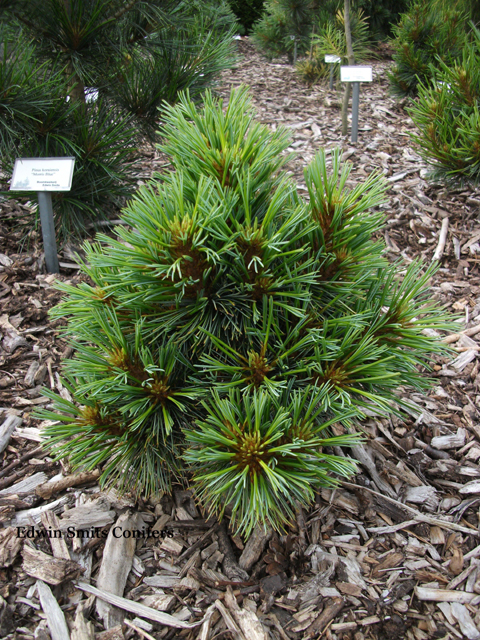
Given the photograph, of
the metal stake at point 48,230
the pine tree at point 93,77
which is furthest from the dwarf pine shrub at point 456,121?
the metal stake at point 48,230

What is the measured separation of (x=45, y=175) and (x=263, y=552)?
2.12 meters

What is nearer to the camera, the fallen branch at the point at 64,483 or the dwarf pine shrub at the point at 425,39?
the fallen branch at the point at 64,483

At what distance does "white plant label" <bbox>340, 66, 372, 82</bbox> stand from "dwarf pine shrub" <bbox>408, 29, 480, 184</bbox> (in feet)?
3.97

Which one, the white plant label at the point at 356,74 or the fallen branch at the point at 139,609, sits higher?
the white plant label at the point at 356,74

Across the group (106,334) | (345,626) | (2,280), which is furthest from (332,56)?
(345,626)

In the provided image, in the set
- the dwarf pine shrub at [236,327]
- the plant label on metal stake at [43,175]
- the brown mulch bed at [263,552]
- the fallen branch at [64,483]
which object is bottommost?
the brown mulch bed at [263,552]

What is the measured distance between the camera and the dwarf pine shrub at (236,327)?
111 centimetres

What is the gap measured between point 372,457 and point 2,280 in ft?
7.14

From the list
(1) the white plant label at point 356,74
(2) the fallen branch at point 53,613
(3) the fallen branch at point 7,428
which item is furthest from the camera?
(1) the white plant label at point 356,74

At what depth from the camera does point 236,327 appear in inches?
47.6

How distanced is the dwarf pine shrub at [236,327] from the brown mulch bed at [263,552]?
267 millimetres

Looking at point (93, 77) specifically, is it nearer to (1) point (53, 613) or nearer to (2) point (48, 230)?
(2) point (48, 230)

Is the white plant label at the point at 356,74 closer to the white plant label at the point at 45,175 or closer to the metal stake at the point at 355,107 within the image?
the metal stake at the point at 355,107

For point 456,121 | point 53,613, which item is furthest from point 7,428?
point 456,121
